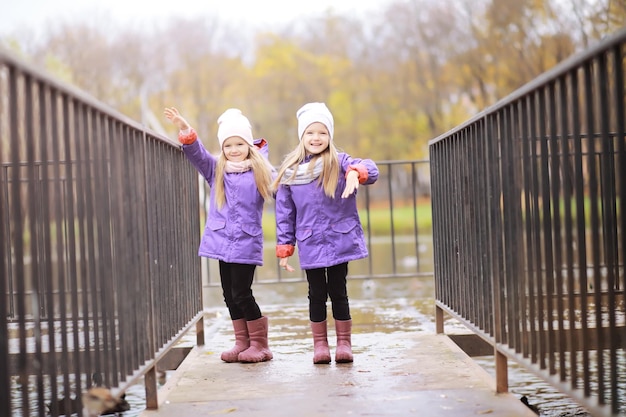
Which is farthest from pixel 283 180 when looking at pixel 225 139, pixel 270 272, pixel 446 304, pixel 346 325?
pixel 270 272

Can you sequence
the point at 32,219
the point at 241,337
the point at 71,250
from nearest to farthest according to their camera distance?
1. the point at 32,219
2. the point at 71,250
3. the point at 241,337

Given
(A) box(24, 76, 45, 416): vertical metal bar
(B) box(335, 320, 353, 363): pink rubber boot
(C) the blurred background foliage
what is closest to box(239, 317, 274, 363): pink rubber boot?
(B) box(335, 320, 353, 363): pink rubber boot

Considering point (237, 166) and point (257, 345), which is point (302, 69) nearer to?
point (237, 166)

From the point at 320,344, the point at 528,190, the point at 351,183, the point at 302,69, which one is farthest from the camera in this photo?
the point at 302,69

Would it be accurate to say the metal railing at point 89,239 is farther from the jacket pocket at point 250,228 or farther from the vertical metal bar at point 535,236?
the vertical metal bar at point 535,236

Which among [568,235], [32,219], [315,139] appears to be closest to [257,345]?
[315,139]

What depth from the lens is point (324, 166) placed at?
15.7 ft

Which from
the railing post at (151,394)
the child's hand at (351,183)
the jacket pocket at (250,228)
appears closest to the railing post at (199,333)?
the jacket pocket at (250,228)

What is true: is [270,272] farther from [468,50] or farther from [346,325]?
[468,50]

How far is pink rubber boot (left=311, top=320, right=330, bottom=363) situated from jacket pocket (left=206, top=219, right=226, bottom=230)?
757 millimetres

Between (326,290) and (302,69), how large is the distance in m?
42.4

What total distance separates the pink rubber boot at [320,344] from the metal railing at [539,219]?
0.75 meters

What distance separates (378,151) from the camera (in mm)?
44125

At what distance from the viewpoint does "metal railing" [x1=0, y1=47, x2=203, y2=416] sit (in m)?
2.42
